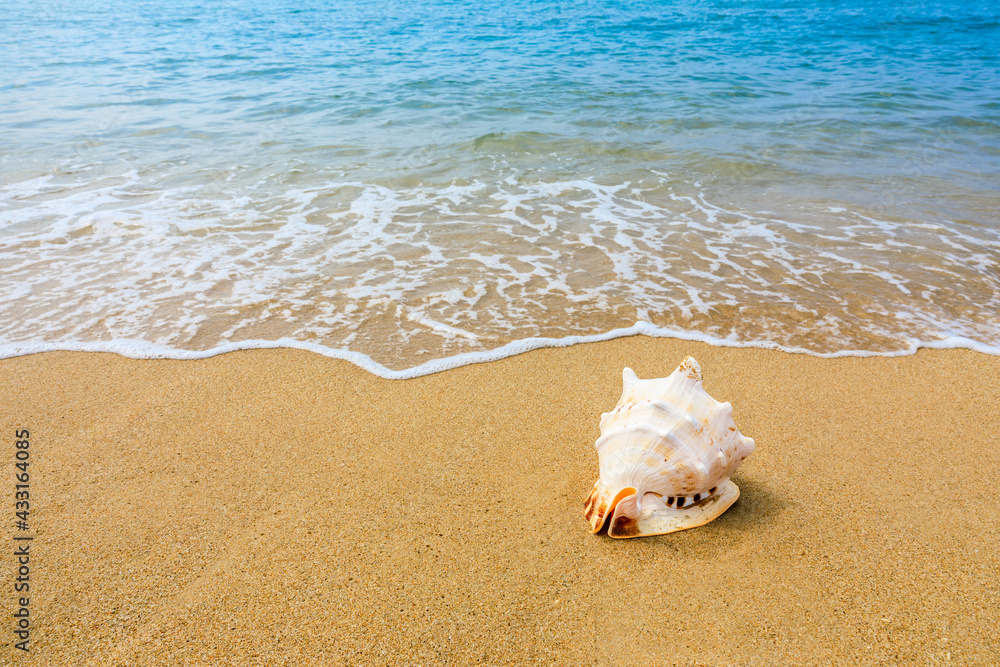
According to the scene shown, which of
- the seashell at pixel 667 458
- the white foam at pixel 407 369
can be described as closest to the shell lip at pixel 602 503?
the seashell at pixel 667 458

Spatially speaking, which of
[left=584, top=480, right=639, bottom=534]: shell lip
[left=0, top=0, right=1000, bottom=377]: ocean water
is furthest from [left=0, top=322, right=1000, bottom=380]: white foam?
[left=584, top=480, right=639, bottom=534]: shell lip

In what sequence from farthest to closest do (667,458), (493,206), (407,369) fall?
(493,206) < (407,369) < (667,458)

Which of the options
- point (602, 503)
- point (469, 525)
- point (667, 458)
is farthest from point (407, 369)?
point (667, 458)

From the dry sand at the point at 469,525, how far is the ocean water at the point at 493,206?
487 mm

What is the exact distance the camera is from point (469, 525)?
2.29 meters

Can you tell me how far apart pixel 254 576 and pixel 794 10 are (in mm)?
27256

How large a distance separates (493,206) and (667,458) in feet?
14.1

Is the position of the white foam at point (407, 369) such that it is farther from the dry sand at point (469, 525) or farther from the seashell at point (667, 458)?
the seashell at point (667, 458)

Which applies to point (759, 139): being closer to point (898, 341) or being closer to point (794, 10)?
point (898, 341)

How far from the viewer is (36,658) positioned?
1.79m

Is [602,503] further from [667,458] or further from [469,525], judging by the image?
[469,525]

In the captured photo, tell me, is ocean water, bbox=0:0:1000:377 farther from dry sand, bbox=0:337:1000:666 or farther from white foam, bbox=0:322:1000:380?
dry sand, bbox=0:337:1000:666

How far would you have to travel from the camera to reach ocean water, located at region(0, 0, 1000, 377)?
3846 millimetres

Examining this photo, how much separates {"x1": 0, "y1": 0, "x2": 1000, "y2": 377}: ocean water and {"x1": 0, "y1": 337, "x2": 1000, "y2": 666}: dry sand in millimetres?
487
